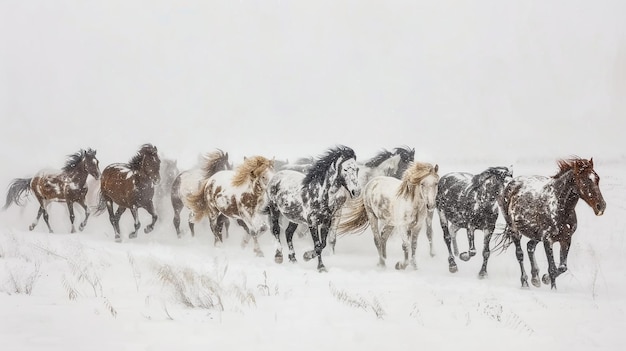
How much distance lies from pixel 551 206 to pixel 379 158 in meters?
3.75

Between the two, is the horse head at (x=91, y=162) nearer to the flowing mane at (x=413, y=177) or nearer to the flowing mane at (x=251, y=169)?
the flowing mane at (x=251, y=169)

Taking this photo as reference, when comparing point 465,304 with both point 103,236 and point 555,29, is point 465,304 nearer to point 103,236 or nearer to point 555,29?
point 555,29

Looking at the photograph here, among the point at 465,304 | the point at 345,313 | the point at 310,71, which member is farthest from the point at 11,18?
the point at 465,304

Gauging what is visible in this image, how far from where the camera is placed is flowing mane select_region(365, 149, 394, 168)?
9156mm

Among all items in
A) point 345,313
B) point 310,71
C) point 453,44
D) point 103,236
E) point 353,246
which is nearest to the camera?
point 345,313

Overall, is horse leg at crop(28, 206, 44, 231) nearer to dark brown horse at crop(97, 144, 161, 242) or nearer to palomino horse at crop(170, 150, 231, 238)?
dark brown horse at crop(97, 144, 161, 242)

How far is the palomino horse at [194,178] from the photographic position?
10484 millimetres

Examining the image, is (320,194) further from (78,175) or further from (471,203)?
(78,175)

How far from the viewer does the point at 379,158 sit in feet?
30.3

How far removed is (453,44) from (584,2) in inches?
63.9

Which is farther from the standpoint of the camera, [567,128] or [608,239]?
[567,128]

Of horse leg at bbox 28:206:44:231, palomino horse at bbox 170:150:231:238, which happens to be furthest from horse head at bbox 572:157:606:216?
horse leg at bbox 28:206:44:231

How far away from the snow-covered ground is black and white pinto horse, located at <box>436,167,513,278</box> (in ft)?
1.17

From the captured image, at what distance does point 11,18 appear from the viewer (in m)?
6.69
